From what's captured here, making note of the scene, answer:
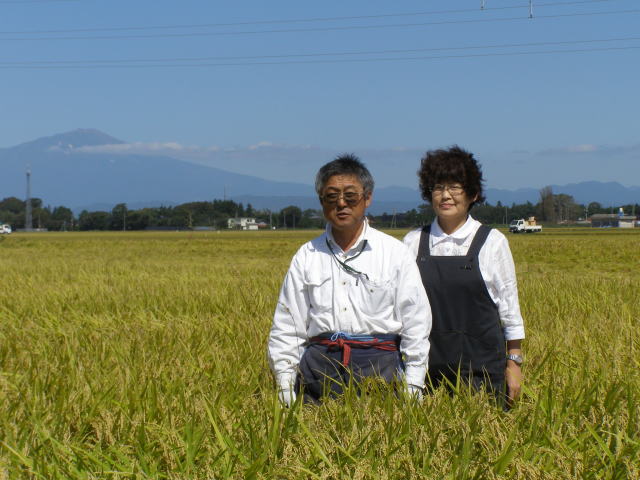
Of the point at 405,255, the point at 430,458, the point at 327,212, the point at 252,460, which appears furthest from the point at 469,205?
the point at 252,460

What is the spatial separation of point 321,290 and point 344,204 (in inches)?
14.1

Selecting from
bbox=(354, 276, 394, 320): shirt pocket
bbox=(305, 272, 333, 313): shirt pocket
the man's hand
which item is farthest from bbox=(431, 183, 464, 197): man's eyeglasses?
the man's hand

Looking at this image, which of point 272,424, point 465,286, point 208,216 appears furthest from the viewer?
point 208,216

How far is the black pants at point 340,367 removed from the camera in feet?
9.26

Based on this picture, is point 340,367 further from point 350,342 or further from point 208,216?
point 208,216

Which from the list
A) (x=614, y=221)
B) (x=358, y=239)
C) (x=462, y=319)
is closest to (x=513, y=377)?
(x=462, y=319)

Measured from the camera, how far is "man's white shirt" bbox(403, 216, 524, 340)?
308 centimetres

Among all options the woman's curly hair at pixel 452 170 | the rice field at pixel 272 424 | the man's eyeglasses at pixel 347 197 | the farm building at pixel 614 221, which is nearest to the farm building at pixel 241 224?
the farm building at pixel 614 221

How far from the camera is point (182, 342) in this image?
4.21 m

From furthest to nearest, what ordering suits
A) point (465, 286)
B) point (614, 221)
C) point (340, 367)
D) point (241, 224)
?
point (241, 224), point (614, 221), point (465, 286), point (340, 367)

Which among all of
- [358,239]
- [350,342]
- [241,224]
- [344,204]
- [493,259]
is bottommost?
[350,342]

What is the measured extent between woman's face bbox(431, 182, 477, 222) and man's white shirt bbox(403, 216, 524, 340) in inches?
2.7

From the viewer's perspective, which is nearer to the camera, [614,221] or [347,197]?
[347,197]

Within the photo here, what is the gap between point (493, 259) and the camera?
10.1ft
